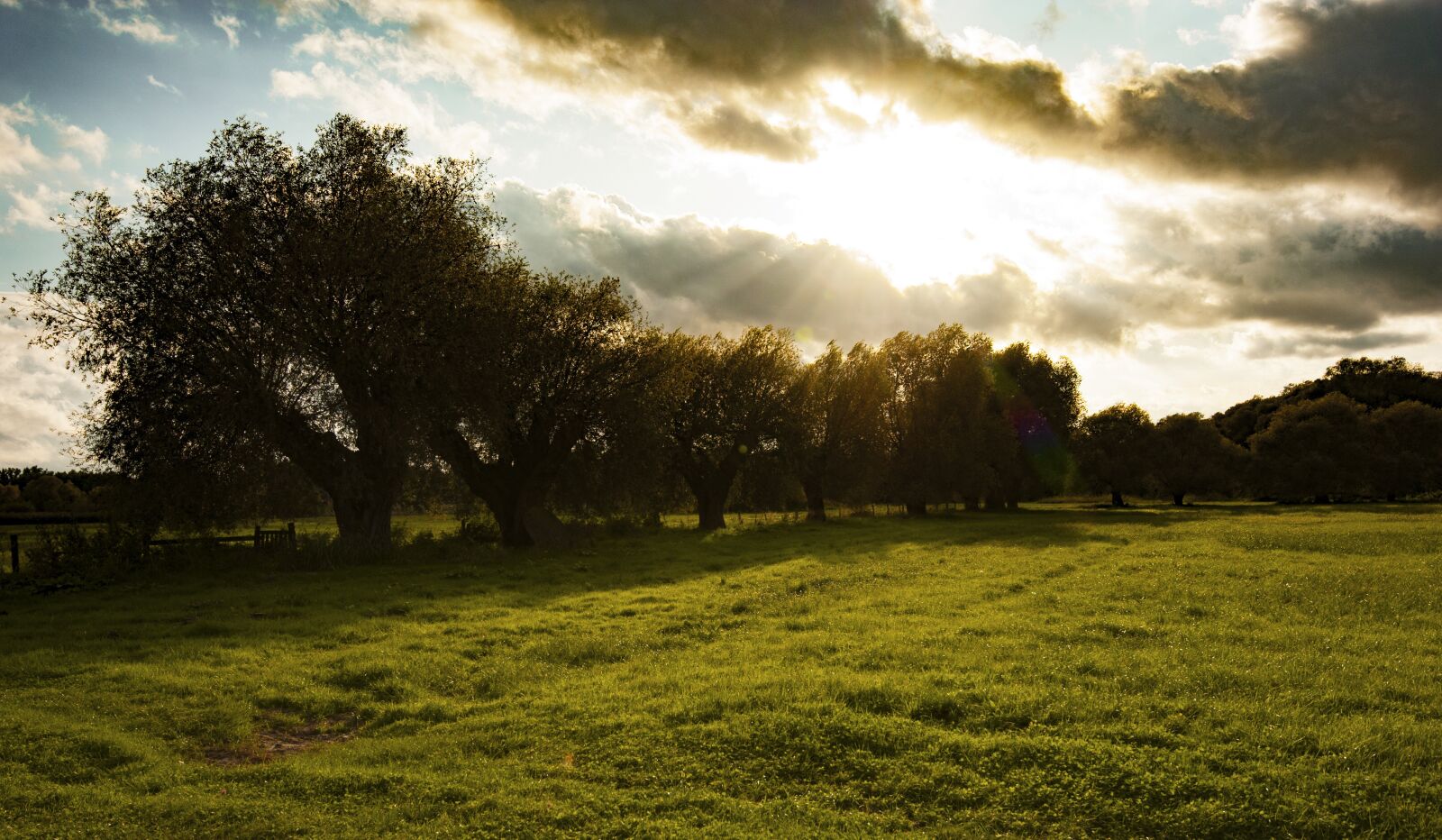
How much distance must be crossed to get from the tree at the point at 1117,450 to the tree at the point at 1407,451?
23472mm

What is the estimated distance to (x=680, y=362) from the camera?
47000mm

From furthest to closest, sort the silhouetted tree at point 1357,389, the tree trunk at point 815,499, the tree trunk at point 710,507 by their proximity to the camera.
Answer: the silhouetted tree at point 1357,389, the tree trunk at point 815,499, the tree trunk at point 710,507

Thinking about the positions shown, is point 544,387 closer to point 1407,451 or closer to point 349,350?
point 349,350

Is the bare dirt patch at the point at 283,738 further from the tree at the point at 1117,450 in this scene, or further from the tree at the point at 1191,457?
the tree at the point at 1191,457

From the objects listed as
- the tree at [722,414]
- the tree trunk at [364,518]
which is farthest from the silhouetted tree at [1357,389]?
the tree trunk at [364,518]

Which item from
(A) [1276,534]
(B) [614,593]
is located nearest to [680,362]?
(B) [614,593]

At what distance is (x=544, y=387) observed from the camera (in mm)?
40219

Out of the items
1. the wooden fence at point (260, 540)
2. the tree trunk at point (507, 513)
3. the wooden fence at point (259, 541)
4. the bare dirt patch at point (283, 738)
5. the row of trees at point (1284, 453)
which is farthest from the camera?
the row of trees at point (1284, 453)

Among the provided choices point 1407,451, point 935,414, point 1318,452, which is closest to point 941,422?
point 935,414

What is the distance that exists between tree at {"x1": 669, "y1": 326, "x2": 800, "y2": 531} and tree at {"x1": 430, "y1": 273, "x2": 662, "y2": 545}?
13098mm

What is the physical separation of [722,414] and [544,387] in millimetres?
19050

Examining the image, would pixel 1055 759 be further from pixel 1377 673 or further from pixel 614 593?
pixel 614 593

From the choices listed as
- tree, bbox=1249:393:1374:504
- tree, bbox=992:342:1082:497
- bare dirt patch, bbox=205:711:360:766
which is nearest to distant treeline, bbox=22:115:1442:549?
bare dirt patch, bbox=205:711:360:766

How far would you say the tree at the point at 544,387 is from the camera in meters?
39.0
